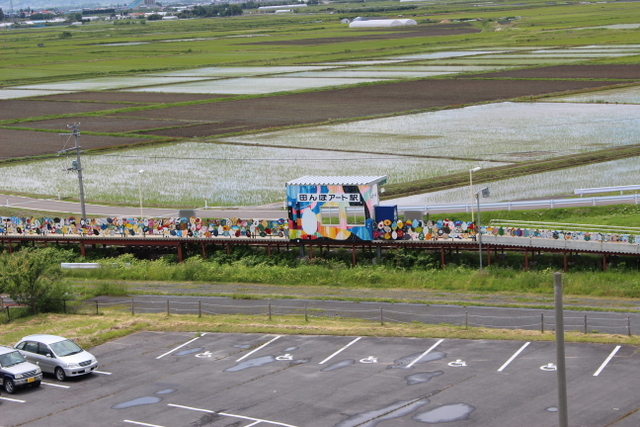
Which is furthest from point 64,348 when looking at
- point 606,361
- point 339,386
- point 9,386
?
point 606,361

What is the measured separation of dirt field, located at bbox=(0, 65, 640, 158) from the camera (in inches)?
4016

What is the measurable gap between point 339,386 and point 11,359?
1155 cm

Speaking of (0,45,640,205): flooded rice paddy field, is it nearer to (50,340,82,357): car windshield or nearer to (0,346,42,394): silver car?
(50,340,82,357): car windshield

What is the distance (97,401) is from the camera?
31922 mm

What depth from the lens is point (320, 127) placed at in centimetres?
10038

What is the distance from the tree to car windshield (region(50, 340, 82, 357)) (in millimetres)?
10711

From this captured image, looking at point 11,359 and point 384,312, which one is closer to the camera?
point 11,359

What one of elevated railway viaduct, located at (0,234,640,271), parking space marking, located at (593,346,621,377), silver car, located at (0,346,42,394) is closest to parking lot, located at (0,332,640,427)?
parking space marking, located at (593,346,621,377)

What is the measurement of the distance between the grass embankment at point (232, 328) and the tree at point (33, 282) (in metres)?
1.01

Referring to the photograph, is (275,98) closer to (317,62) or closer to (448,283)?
(317,62)

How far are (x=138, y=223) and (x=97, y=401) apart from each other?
26.6m

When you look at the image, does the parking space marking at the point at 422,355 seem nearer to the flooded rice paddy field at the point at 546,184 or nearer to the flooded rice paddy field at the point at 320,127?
the flooded rice paddy field at the point at 546,184

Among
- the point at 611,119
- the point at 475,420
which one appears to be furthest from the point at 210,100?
the point at 475,420

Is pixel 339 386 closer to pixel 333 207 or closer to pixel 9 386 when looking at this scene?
pixel 9 386
